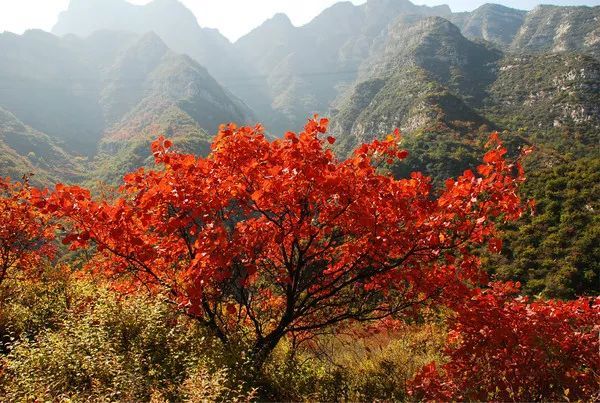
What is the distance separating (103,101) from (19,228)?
15757 centimetres

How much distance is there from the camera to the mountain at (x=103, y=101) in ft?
322

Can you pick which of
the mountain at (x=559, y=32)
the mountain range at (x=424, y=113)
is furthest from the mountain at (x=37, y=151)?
the mountain at (x=559, y=32)

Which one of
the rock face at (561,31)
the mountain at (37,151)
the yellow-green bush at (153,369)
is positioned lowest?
the yellow-green bush at (153,369)

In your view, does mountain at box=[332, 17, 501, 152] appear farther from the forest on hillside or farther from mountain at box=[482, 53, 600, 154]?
the forest on hillside

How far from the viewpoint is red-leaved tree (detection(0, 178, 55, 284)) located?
9.97 m

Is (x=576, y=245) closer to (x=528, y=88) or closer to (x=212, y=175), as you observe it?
(x=212, y=175)

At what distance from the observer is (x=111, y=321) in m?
5.86

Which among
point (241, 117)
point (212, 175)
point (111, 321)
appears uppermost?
point (241, 117)

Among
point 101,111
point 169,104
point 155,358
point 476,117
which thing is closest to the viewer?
point 155,358

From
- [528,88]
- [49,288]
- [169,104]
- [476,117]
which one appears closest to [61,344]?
[49,288]

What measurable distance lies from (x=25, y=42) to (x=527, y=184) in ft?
616

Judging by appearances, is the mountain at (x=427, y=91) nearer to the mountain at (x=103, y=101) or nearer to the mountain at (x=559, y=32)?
the mountain at (x=559, y=32)

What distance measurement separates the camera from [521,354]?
4750mm

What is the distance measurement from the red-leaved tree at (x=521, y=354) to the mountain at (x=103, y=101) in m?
75.1
